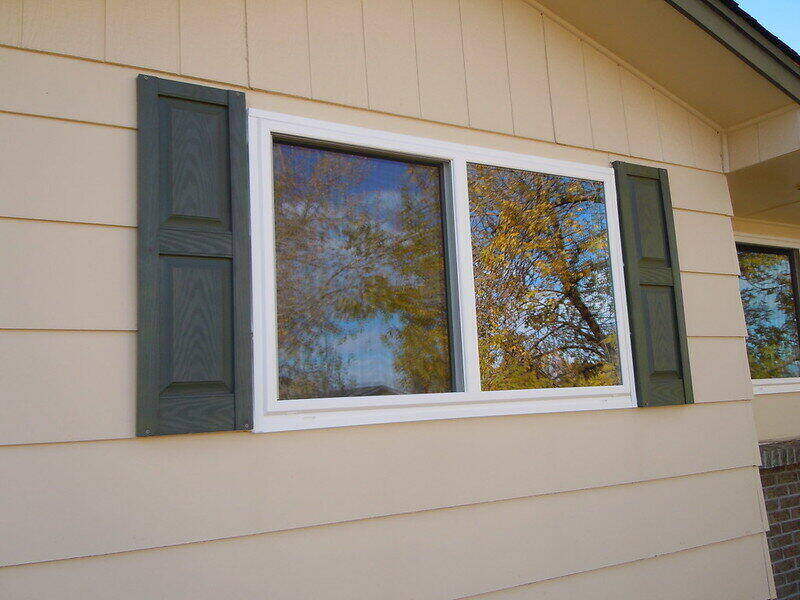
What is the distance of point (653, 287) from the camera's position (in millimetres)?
3240

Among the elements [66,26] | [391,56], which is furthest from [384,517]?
[66,26]

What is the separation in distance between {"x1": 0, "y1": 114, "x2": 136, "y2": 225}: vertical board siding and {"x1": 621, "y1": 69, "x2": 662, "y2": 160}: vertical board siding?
7.70ft

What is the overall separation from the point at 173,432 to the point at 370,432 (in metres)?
0.68

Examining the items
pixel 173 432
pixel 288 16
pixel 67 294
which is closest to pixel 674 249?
pixel 288 16

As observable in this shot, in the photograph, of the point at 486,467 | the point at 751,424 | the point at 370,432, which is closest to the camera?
the point at 370,432

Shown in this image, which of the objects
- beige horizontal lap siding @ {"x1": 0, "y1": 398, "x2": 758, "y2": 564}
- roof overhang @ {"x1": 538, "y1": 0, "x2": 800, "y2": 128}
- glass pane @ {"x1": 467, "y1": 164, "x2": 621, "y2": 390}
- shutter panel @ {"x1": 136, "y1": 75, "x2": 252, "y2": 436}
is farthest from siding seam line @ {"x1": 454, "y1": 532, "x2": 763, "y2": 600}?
roof overhang @ {"x1": 538, "y1": 0, "x2": 800, "y2": 128}

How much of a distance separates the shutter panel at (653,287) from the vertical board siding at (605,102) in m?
0.13

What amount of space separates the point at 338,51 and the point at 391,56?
237 mm

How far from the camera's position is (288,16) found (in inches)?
98.7

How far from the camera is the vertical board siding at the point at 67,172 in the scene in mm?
1993

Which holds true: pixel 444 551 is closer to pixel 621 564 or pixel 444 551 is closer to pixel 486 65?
pixel 621 564

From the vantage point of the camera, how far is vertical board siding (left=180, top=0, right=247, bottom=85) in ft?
7.54

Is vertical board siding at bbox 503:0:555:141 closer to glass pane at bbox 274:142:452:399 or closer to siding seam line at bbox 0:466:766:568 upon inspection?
glass pane at bbox 274:142:452:399

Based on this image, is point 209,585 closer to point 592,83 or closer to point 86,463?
point 86,463
